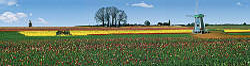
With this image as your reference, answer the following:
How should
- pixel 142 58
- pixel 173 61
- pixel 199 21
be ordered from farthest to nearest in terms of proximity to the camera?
pixel 199 21, pixel 142 58, pixel 173 61

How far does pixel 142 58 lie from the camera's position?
44.2 ft

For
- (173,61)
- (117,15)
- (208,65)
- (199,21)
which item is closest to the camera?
(208,65)

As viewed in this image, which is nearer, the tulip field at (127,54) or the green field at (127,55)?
the tulip field at (127,54)

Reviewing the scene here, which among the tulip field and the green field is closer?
the tulip field

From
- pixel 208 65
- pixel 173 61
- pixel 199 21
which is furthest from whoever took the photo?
pixel 199 21

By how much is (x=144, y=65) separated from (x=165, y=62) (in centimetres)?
102

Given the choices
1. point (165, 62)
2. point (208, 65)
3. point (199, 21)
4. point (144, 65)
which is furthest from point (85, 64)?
point (199, 21)

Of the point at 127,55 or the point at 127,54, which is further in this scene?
the point at 127,54

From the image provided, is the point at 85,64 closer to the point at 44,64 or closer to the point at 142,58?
the point at 44,64

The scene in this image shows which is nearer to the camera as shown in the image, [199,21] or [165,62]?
[165,62]

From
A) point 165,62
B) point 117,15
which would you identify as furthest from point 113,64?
point 117,15

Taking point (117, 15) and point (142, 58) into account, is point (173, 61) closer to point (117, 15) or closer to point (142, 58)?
point (142, 58)

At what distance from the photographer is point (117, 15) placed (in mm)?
73250

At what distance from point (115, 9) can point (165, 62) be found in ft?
204
